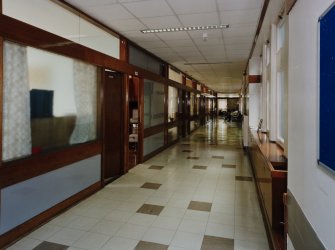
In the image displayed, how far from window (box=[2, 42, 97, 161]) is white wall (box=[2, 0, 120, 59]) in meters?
0.34

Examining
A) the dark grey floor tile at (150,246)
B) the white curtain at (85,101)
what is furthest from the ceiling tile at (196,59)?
the dark grey floor tile at (150,246)

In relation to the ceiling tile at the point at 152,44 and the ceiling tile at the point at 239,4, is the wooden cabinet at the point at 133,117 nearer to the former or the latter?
the ceiling tile at the point at 152,44

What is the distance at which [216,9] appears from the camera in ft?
13.4

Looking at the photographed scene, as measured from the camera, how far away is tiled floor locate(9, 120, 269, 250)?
293cm

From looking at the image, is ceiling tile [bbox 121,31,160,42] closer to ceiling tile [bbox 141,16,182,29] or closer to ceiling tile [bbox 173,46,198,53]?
ceiling tile [bbox 141,16,182,29]

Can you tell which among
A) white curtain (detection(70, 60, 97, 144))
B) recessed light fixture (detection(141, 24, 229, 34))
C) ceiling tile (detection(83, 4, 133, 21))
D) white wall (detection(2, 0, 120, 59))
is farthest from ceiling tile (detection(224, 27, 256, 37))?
white curtain (detection(70, 60, 97, 144))

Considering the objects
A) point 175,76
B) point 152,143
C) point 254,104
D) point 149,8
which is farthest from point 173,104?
point 149,8

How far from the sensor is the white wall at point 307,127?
1.38 m

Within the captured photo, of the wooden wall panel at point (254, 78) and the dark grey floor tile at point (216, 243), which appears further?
the wooden wall panel at point (254, 78)

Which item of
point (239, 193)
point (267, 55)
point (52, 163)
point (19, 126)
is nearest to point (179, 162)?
point (239, 193)

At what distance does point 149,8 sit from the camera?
4020 mm

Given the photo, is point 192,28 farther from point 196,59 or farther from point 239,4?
point 196,59

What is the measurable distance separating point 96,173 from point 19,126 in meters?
1.87

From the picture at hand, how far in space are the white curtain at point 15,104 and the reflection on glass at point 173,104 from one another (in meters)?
6.96
